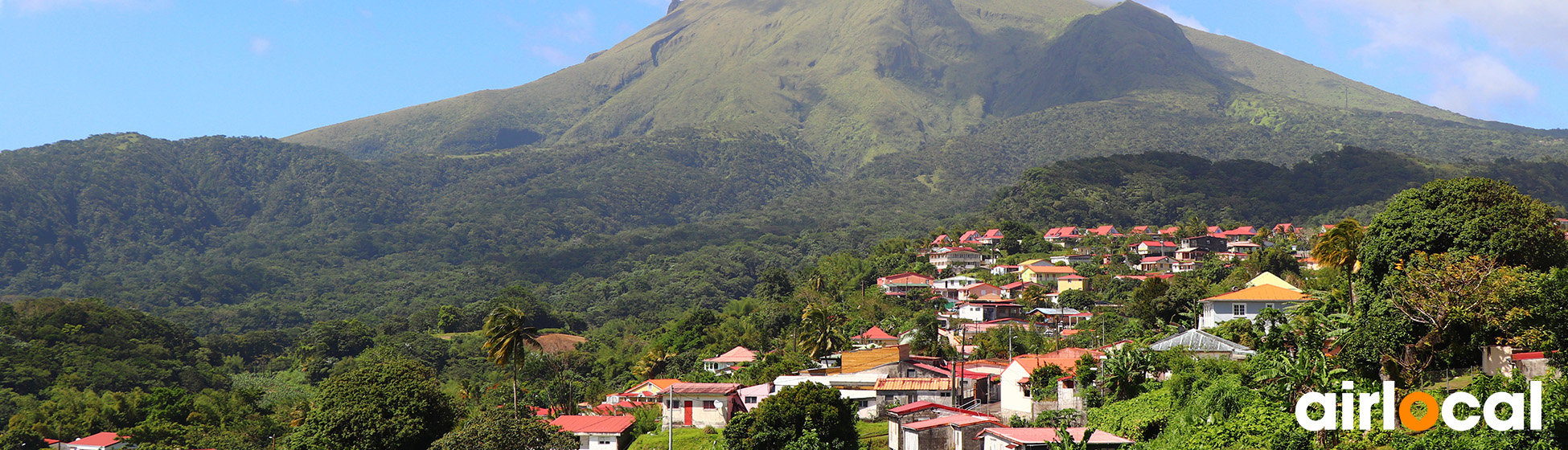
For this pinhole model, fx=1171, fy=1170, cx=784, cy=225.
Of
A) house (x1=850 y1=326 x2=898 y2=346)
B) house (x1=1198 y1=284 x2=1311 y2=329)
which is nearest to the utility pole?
house (x1=850 y1=326 x2=898 y2=346)

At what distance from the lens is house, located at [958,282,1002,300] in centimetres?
8931

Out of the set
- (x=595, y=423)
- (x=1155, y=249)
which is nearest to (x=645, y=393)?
(x=595, y=423)

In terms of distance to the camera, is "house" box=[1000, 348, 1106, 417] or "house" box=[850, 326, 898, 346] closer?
"house" box=[1000, 348, 1106, 417]

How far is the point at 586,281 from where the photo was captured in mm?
186000

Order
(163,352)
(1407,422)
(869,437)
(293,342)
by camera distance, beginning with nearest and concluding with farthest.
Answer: (1407,422) → (869,437) → (163,352) → (293,342)

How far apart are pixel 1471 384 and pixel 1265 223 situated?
15098 centimetres

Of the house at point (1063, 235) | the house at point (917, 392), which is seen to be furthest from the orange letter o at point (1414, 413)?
the house at point (1063, 235)

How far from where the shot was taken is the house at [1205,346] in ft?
139

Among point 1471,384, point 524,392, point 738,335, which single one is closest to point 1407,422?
point 1471,384

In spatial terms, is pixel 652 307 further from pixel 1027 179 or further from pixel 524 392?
pixel 524 392

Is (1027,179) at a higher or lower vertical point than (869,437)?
higher

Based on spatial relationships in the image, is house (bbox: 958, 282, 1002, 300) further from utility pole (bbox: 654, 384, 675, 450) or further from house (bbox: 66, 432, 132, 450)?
house (bbox: 66, 432, 132, 450)

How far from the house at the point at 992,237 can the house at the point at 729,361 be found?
180ft

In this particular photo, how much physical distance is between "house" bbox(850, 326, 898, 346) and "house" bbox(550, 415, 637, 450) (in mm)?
26219
